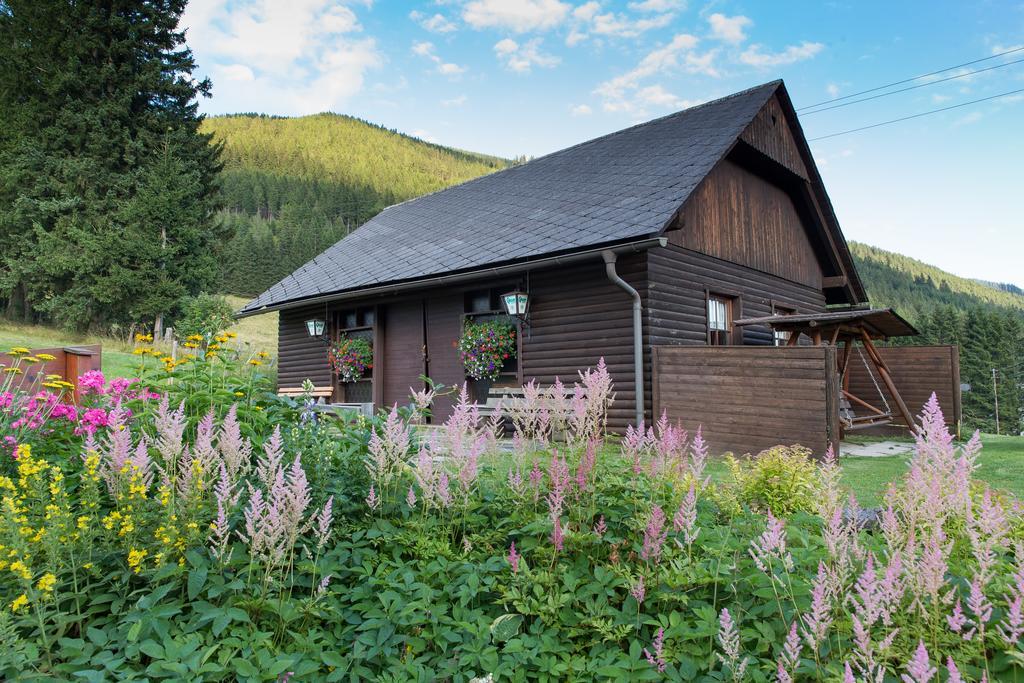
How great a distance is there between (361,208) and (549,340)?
177 feet

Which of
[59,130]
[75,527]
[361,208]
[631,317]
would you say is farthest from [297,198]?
[75,527]

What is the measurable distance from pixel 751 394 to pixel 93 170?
21802 millimetres

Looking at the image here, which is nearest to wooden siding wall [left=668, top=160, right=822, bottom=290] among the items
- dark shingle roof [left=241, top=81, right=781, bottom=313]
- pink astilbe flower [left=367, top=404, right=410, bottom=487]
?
dark shingle roof [left=241, top=81, right=781, bottom=313]

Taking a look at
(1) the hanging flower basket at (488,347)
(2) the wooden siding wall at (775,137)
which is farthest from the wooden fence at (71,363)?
(2) the wooden siding wall at (775,137)

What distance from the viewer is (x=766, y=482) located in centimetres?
327

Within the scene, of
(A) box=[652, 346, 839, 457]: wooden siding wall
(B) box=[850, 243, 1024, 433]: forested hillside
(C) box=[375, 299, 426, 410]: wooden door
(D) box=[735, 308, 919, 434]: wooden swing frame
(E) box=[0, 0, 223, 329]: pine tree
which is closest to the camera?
(A) box=[652, 346, 839, 457]: wooden siding wall

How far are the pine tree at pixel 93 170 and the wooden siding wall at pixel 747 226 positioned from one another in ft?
58.4

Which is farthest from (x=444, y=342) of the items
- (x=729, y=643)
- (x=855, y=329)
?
(x=729, y=643)

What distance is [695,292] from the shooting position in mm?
9195

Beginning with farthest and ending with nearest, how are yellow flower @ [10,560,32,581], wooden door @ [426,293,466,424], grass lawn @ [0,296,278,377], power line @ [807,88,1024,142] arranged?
1. grass lawn @ [0,296,278,377]
2. power line @ [807,88,1024,142]
3. wooden door @ [426,293,466,424]
4. yellow flower @ [10,560,32,581]

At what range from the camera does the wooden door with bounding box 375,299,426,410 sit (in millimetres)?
11031

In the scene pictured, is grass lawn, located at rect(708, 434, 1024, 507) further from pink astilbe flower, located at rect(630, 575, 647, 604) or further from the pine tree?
the pine tree

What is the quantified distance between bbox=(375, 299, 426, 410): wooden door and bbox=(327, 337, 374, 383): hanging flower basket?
384 mm

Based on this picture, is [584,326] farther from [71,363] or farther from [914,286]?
[914,286]
